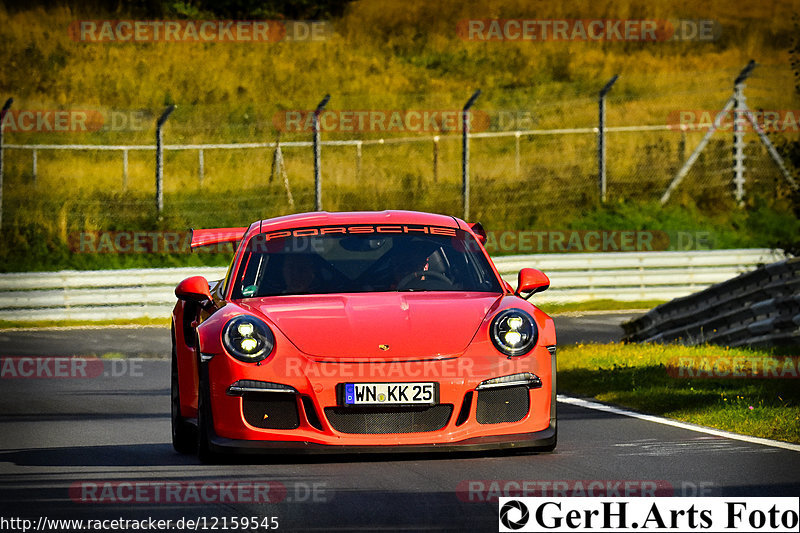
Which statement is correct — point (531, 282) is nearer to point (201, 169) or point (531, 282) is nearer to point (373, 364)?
point (373, 364)

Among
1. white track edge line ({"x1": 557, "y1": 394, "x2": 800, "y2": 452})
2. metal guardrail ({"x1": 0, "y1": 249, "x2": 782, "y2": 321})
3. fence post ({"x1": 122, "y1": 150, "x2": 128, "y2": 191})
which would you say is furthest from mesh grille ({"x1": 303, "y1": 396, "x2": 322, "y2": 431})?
fence post ({"x1": 122, "y1": 150, "x2": 128, "y2": 191})

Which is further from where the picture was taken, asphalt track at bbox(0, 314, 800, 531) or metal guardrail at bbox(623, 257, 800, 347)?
metal guardrail at bbox(623, 257, 800, 347)

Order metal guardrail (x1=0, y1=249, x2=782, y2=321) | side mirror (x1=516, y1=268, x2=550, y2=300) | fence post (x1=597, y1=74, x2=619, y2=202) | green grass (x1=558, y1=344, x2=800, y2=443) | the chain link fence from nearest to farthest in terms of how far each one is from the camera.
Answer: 1. side mirror (x1=516, y1=268, x2=550, y2=300)
2. green grass (x1=558, y1=344, x2=800, y2=443)
3. metal guardrail (x1=0, y1=249, x2=782, y2=321)
4. fence post (x1=597, y1=74, x2=619, y2=202)
5. the chain link fence

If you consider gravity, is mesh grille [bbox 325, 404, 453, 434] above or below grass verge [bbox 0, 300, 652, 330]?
above

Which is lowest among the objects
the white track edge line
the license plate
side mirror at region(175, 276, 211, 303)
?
the white track edge line

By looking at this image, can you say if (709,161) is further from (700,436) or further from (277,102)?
(700,436)

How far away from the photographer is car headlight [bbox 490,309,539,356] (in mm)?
8797

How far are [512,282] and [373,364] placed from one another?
55.7ft

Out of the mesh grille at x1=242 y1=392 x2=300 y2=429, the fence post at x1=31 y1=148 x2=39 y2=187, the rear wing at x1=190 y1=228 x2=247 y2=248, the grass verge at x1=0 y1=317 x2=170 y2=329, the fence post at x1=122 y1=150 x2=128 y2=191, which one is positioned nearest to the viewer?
the mesh grille at x1=242 y1=392 x2=300 y2=429

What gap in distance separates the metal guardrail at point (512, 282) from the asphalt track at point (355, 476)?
12360 mm

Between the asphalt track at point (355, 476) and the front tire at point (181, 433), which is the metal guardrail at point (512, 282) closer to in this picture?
the asphalt track at point (355, 476)

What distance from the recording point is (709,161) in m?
36.0

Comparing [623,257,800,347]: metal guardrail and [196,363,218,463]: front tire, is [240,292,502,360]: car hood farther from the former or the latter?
[623,257,800,347]: metal guardrail

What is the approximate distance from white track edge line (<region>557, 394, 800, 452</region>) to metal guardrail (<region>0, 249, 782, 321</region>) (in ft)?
38.7
